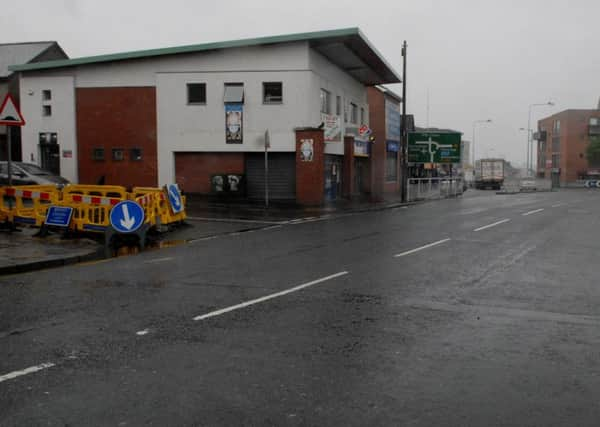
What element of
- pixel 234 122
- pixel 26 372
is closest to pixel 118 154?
pixel 234 122

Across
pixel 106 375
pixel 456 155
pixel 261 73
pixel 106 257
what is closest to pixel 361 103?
pixel 456 155

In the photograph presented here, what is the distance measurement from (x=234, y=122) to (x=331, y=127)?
15.5 feet

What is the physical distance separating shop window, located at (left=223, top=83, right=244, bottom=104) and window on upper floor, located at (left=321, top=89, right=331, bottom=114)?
165 inches

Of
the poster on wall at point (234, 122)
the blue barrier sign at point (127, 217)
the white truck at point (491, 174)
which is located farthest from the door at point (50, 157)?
the white truck at point (491, 174)

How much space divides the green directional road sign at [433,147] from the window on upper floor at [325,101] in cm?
1075

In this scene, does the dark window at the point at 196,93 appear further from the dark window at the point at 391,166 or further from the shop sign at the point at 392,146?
the dark window at the point at 391,166

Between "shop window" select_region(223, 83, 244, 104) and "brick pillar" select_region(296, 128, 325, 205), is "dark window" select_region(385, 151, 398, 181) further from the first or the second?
"shop window" select_region(223, 83, 244, 104)

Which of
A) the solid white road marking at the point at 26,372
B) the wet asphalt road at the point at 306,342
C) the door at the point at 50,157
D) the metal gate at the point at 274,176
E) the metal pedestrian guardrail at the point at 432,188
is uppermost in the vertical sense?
the door at the point at 50,157

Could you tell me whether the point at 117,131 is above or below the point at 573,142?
below

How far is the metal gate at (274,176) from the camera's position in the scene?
28625 mm

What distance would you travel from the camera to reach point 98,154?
30.4 metres

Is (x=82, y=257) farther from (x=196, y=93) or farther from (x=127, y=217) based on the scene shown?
(x=196, y=93)

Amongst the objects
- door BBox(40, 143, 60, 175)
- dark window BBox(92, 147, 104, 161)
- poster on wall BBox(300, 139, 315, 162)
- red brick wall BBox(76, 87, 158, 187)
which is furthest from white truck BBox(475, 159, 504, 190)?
door BBox(40, 143, 60, 175)

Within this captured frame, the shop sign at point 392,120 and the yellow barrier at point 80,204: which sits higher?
the shop sign at point 392,120
